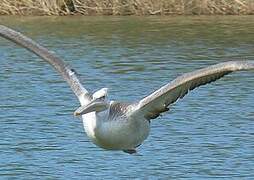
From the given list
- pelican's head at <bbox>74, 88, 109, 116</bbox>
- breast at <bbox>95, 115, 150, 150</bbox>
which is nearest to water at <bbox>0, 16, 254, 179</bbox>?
breast at <bbox>95, 115, 150, 150</bbox>

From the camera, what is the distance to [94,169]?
42.2ft

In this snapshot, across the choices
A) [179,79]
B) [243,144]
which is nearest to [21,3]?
[243,144]

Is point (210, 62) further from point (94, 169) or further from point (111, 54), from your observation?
point (94, 169)

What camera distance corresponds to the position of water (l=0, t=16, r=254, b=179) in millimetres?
13078

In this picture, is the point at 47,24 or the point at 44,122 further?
the point at 47,24

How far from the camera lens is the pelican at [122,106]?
828 cm

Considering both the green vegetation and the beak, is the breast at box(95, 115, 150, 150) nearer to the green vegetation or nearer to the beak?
the beak

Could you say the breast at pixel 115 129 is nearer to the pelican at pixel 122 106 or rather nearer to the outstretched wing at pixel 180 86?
the pelican at pixel 122 106

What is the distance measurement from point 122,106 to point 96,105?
2.32 feet

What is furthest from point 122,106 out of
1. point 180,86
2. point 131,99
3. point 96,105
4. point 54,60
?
point 131,99

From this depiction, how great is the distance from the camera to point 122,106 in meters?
8.87

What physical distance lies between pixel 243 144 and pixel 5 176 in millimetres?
3629

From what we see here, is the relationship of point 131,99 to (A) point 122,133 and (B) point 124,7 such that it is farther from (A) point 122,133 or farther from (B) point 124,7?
(B) point 124,7

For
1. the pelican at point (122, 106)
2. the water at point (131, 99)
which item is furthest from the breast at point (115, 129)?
the water at point (131, 99)
